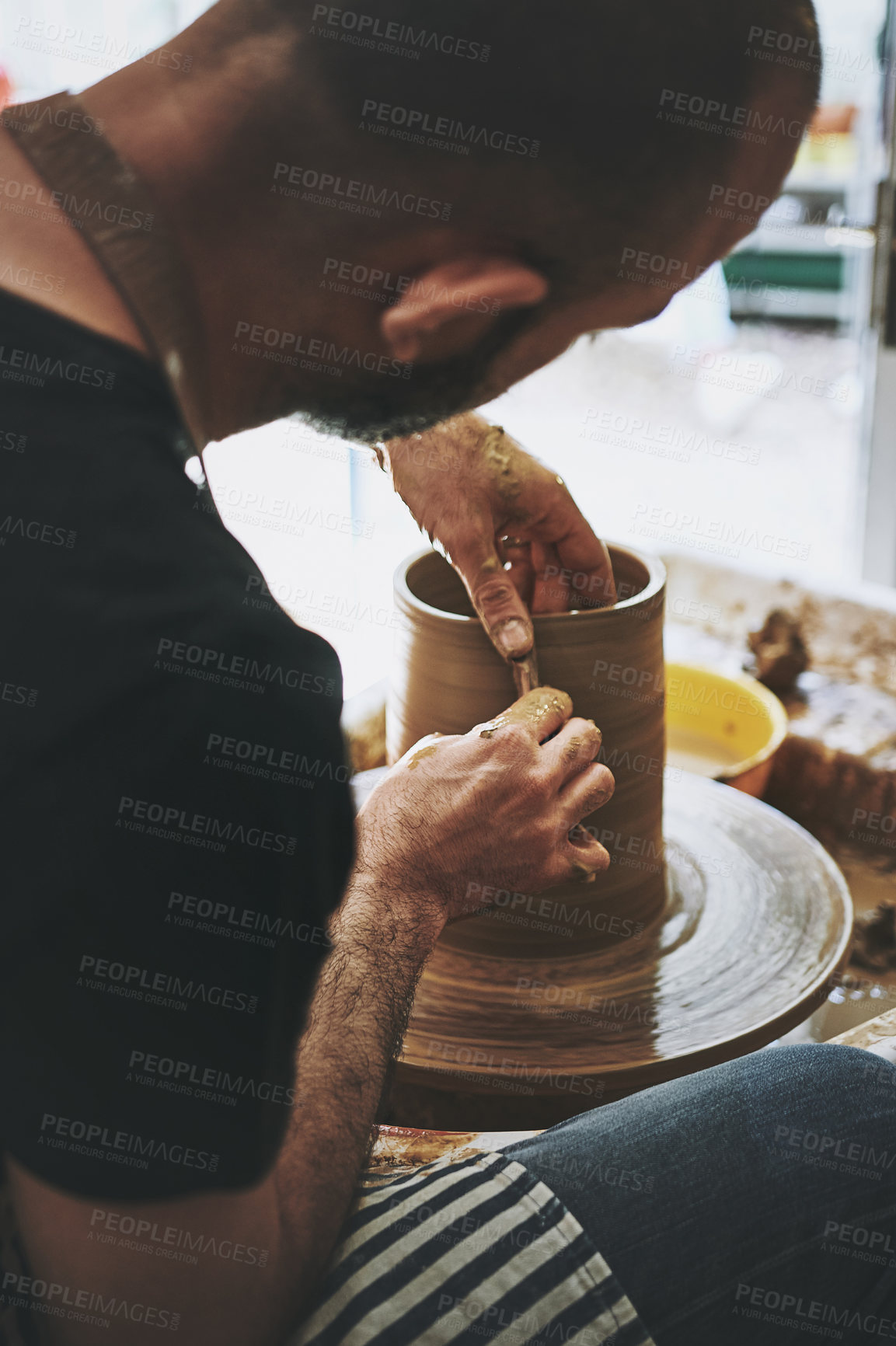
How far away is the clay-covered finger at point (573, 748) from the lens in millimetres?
1078

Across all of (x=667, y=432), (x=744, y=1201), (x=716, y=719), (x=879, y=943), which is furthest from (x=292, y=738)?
(x=667, y=432)

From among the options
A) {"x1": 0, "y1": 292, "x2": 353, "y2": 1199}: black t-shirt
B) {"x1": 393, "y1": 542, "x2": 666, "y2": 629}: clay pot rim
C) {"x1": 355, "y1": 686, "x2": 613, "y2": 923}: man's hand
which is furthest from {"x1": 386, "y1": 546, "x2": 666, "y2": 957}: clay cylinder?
{"x1": 0, "y1": 292, "x2": 353, "y2": 1199}: black t-shirt

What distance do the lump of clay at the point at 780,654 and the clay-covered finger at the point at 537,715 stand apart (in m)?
0.99

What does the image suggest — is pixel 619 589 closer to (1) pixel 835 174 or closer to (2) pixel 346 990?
(2) pixel 346 990

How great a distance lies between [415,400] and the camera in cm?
100

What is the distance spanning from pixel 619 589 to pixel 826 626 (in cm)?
94

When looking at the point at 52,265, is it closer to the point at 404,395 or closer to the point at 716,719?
the point at 404,395

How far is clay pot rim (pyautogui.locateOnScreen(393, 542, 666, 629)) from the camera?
1.19 m

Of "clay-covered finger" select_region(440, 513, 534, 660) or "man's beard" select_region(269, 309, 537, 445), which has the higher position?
"man's beard" select_region(269, 309, 537, 445)

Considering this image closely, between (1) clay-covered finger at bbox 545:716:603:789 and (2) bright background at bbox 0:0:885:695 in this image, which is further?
(2) bright background at bbox 0:0:885:695

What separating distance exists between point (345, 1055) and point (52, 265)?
62 centimetres

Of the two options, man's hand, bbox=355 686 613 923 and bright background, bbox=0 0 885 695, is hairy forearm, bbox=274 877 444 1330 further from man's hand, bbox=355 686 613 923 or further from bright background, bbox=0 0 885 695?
bright background, bbox=0 0 885 695

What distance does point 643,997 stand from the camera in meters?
1.23

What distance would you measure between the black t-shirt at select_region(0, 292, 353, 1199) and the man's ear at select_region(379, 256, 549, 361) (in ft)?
0.83
